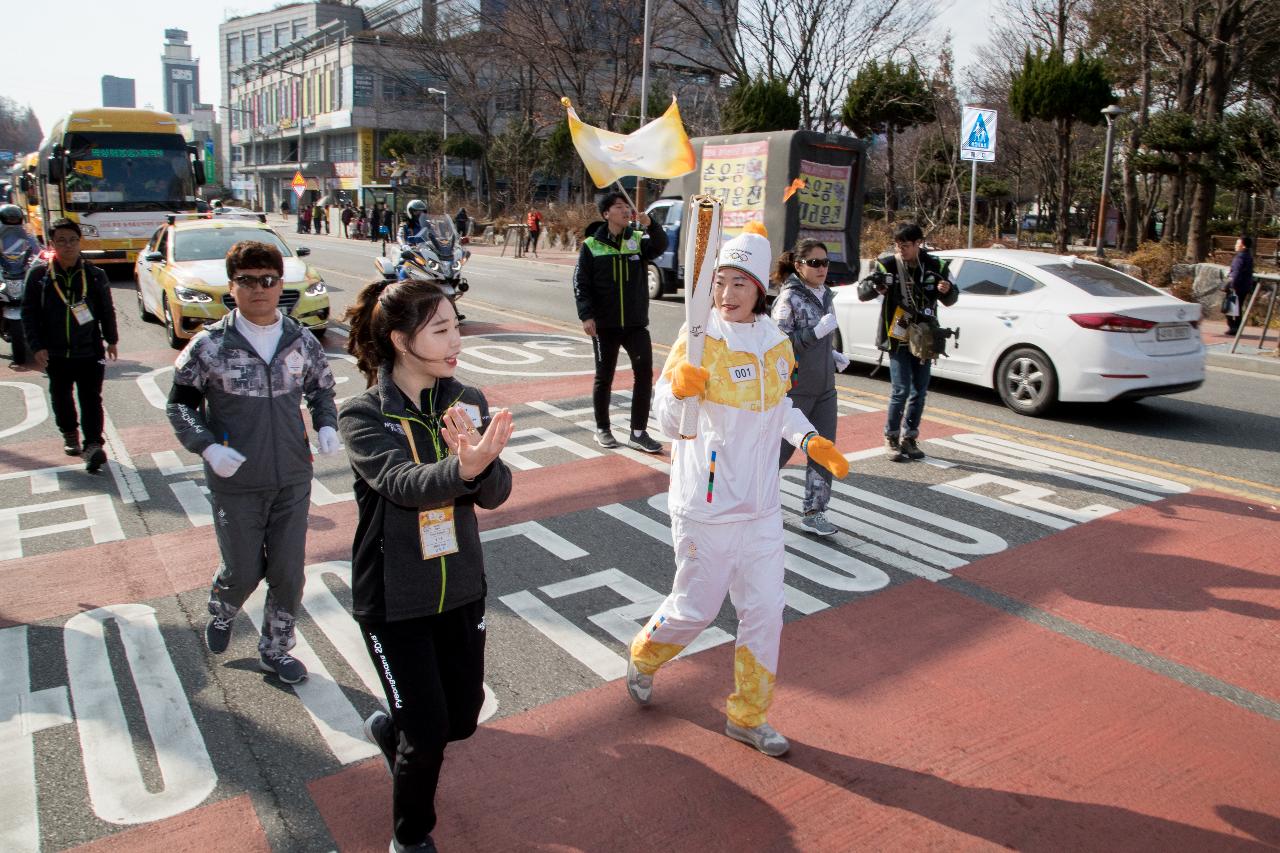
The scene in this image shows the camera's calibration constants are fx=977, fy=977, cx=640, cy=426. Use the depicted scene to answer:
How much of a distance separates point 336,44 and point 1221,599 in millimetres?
78647

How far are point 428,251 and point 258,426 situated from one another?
10760mm

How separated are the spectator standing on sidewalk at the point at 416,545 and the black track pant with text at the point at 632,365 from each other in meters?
4.82

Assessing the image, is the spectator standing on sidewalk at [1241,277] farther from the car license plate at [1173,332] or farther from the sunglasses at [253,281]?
the sunglasses at [253,281]

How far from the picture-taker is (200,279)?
12641 mm

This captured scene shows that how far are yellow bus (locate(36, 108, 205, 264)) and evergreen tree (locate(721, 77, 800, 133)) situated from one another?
15215mm

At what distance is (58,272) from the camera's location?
711cm

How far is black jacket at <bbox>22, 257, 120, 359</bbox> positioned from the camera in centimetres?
698

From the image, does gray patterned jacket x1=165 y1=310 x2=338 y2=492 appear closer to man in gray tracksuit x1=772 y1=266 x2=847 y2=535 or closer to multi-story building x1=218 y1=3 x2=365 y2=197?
man in gray tracksuit x1=772 y1=266 x2=847 y2=535

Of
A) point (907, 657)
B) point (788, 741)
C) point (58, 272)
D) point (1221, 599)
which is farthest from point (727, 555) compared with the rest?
point (58, 272)

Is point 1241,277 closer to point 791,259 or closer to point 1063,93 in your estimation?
point 1063,93

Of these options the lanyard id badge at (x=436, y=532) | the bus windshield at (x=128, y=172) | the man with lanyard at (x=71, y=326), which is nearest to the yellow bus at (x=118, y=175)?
the bus windshield at (x=128, y=172)

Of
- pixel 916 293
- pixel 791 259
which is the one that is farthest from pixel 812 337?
pixel 916 293

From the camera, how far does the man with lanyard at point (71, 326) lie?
6996mm

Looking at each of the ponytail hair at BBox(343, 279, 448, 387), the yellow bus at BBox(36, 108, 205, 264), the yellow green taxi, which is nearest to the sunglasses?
the ponytail hair at BBox(343, 279, 448, 387)
